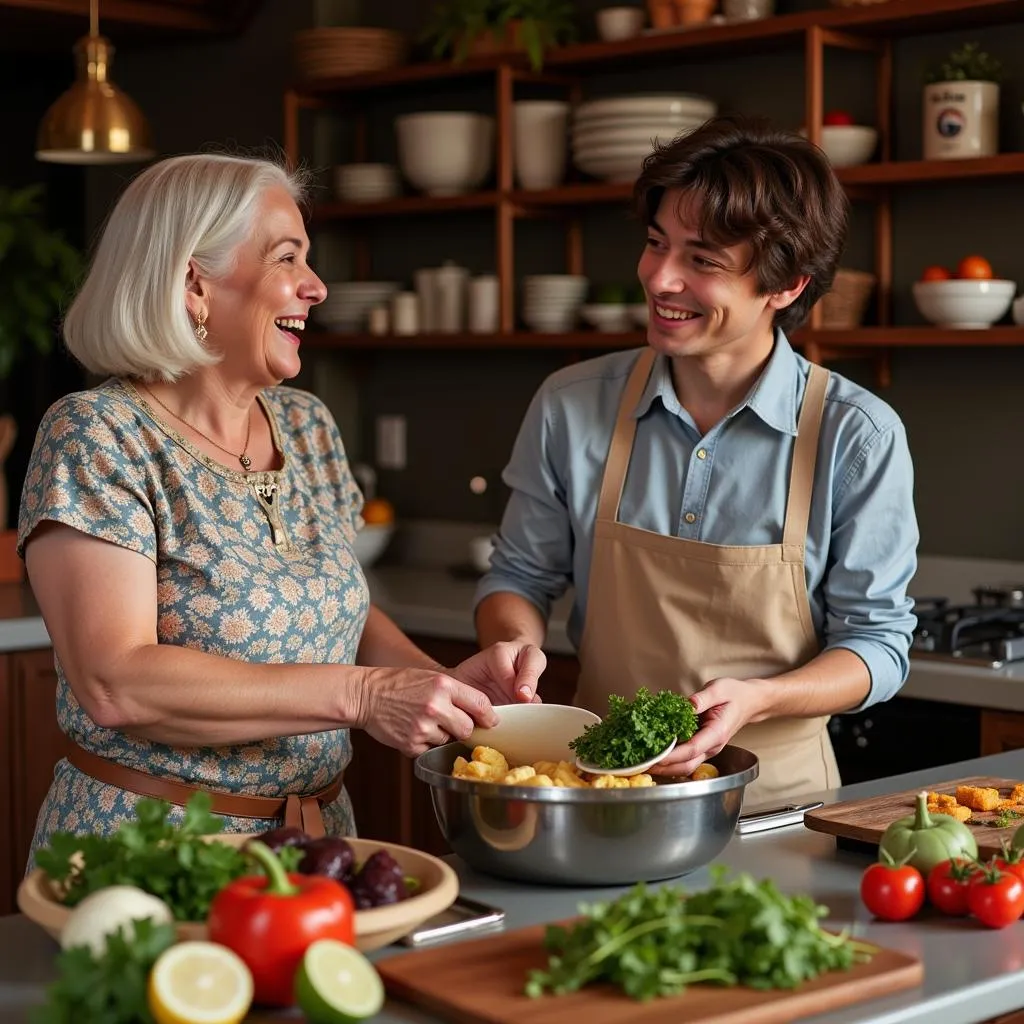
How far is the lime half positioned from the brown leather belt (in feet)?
A: 2.58

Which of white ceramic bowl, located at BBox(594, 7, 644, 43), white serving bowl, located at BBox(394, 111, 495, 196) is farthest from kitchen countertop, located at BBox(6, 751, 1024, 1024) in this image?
white serving bowl, located at BBox(394, 111, 495, 196)

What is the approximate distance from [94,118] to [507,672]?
2.26 meters

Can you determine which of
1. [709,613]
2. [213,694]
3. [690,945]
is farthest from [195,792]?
[690,945]

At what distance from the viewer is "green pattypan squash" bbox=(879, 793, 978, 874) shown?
1.64m

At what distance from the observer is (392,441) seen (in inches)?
191

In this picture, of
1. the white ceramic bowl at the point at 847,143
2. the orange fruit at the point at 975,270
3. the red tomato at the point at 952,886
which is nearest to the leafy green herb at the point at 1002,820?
the red tomato at the point at 952,886

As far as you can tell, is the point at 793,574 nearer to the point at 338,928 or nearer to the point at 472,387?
the point at 338,928

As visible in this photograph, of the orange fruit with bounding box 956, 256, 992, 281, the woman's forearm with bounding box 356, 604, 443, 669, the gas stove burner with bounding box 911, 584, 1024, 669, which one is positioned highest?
the orange fruit with bounding box 956, 256, 992, 281

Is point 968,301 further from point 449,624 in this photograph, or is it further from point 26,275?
point 26,275

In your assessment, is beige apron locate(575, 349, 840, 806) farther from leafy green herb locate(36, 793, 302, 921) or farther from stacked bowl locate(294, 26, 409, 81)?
stacked bowl locate(294, 26, 409, 81)

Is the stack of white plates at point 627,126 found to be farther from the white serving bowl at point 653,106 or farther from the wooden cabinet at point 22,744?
the wooden cabinet at point 22,744

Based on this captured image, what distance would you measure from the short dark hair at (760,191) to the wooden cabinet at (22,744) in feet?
6.57

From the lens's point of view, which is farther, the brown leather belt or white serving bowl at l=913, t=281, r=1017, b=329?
white serving bowl at l=913, t=281, r=1017, b=329

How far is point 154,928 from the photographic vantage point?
3.97ft
